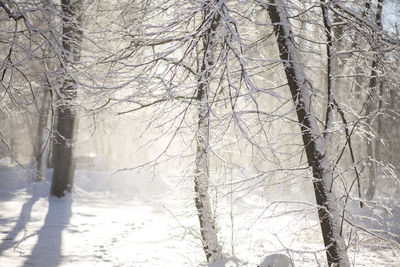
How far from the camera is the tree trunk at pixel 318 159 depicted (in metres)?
4.08

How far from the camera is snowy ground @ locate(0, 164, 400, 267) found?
569cm

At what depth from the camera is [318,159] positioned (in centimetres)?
421

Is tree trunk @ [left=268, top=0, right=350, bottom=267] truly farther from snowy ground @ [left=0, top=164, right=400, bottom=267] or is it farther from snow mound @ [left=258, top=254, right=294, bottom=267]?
snow mound @ [left=258, top=254, right=294, bottom=267]

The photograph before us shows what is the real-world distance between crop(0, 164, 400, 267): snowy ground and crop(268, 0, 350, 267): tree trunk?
7.8 inches

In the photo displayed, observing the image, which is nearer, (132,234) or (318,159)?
(318,159)

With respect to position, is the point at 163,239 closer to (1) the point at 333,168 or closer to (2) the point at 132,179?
(1) the point at 333,168

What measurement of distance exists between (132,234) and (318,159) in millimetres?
Answer: 5271

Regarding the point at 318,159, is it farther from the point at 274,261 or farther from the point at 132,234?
the point at 132,234

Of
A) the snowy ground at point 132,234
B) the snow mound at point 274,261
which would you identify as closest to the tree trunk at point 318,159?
the snowy ground at point 132,234

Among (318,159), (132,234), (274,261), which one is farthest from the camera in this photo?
(132,234)

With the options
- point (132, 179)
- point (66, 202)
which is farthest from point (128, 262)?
point (132, 179)

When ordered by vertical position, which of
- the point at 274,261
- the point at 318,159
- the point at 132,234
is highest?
the point at 318,159

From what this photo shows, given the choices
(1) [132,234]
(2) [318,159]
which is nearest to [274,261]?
(2) [318,159]

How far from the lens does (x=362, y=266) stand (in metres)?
6.18
